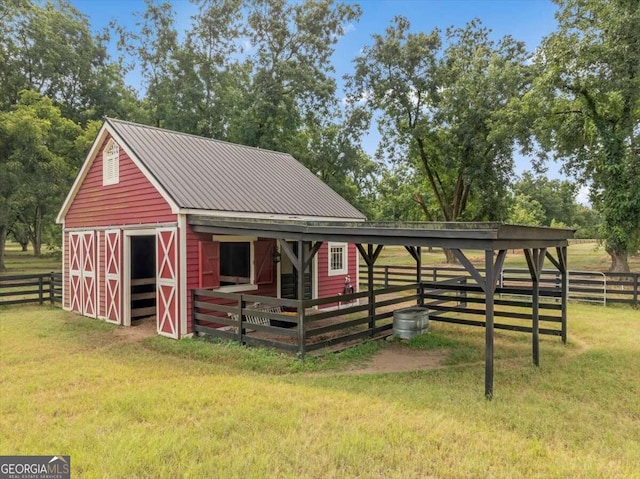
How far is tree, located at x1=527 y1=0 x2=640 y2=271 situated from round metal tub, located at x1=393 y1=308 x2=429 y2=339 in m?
10.4

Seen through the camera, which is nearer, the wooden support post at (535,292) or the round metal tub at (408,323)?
the wooden support post at (535,292)

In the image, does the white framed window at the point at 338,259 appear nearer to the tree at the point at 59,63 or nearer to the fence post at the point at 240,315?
the fence post at the point at 240,315

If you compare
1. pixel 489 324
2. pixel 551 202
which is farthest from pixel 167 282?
pixel 551 202

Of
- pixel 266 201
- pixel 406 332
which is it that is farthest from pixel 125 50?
pixel 406 332

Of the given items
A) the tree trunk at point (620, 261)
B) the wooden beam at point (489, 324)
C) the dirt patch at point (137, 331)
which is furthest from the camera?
the tree trunk at point (620, 261)

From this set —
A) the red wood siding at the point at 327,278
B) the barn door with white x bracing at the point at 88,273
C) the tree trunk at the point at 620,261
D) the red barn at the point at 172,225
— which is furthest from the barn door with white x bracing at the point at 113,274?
the tree trunk at the point at 620,261

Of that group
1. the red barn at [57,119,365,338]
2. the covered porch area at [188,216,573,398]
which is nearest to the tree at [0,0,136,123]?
the red barn at [57,119,365,338]

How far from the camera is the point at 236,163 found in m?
12.7

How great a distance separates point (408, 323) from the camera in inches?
358

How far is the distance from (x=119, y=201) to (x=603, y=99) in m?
17.0

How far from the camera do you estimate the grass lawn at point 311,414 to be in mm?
3771

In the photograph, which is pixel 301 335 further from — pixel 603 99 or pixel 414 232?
pixel 603 99

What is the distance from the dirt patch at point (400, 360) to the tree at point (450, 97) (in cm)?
1540

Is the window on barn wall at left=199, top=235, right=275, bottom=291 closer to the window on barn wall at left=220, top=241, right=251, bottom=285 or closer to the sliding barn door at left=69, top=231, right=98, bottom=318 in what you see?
the window on barn wall at left=220, top=241, right=251, bottom=285
